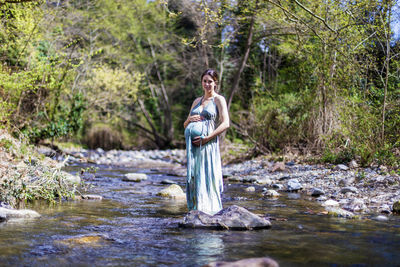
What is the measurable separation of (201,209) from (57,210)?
2.47m

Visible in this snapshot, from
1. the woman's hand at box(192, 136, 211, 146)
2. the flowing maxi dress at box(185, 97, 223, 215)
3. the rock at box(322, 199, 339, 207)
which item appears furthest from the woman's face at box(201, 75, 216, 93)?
the rock at box(322, 199, 339, 207)

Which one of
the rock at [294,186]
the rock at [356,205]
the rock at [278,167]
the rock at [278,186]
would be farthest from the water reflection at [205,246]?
the rock at [278,167]

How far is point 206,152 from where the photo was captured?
617cm

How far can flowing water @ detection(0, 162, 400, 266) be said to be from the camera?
4.08 meters

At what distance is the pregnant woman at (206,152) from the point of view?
6078 millimetres

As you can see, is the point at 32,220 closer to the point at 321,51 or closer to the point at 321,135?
the point at 321,135

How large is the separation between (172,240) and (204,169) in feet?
4.88

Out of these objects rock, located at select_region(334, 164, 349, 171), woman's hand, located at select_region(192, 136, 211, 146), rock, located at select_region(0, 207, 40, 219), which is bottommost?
rock, located at select_region(0, 207, 40, 219)

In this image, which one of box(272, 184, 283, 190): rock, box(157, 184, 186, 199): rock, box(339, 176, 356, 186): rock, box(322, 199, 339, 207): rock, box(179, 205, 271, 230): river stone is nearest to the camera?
box(179, 205, 271, 230): river stone

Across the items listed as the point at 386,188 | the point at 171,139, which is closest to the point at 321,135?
the point at 386,188

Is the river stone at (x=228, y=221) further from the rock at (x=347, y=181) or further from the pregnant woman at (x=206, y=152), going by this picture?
the rock at (x=347, y=181)

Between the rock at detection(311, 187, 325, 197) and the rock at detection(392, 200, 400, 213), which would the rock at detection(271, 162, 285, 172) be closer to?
the rock at detection(311, 187, 325, 197)

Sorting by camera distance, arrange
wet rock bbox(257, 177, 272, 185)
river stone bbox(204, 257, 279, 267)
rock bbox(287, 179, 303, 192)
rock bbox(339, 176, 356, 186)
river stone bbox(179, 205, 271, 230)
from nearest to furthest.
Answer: river stone bbox(204, 257, 279, 267)
river stone bbox(179, 205, 271, 230)
rock bbox(339, 176, 356, 186)
rock bbox(287, 179, 303, 192)
wet rock bbox(257, 177, 272, 185)

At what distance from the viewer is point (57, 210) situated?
6875 millimetres
